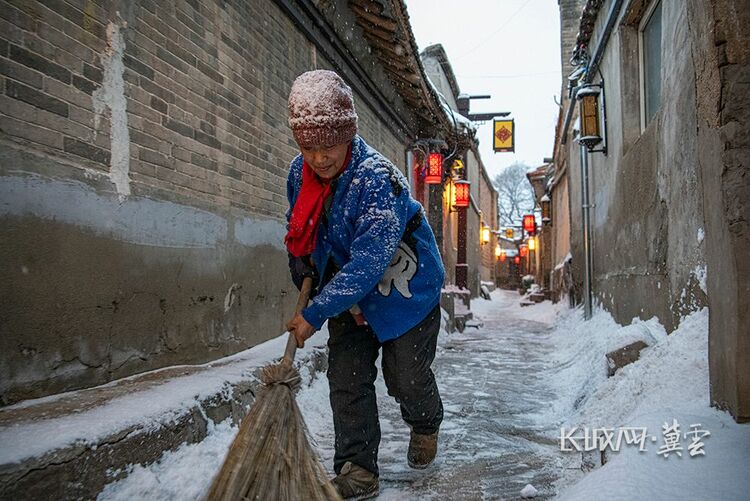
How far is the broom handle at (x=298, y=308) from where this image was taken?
86.9 inches

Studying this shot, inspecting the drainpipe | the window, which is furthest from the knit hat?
the drainpipe

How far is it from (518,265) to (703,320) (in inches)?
1820

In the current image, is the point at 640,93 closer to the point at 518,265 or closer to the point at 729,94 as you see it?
the point at 729,94

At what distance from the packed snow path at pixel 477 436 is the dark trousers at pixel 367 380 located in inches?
10.9

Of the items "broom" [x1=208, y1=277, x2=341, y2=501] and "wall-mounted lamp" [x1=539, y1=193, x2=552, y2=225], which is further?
"wall-mounted lamp" [x1=539, y1=193, x2=552, y2=225]

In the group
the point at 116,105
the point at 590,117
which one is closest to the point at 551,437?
the point at 116,105

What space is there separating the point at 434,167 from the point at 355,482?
10428mm

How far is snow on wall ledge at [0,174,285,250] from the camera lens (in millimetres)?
2418

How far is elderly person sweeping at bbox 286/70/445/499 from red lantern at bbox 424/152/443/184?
9855 mm

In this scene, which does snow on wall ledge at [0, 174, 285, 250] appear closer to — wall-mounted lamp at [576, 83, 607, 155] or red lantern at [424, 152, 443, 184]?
wall-mounted lamp at [576, 83, 607, 155]

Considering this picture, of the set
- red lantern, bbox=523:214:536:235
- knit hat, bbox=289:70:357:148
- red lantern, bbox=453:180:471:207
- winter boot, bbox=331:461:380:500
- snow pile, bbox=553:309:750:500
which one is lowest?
winter boot, bbox=331:461:380:500

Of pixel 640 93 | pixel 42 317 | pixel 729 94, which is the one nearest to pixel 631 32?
pixel 640 93

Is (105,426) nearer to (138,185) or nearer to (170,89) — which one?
(138,185)

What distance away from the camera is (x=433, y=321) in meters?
2.77
